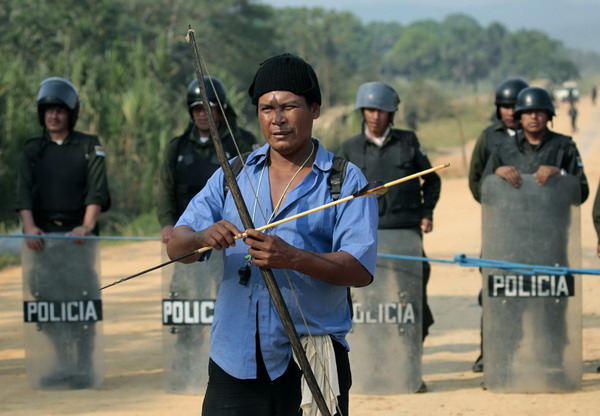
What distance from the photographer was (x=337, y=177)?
3639 mm

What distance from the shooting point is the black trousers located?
11.7 ft

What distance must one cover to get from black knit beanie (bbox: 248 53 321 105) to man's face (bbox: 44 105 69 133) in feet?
13.8

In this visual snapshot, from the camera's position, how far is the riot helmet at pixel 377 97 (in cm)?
766

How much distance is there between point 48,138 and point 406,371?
3030 mm

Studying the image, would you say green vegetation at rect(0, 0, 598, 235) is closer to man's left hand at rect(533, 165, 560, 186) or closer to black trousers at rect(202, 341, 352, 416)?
man's left hand at rect(533, 165, 560, 186)

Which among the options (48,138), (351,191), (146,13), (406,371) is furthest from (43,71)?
(146,13)

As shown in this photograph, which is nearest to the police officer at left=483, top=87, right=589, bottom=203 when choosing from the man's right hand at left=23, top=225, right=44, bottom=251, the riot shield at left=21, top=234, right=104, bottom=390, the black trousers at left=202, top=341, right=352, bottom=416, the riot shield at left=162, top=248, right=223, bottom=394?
the riot shield at left=162, top=248, right=223, bottom=394

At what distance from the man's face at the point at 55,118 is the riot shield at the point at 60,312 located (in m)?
0.81

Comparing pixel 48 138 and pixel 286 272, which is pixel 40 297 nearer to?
pixel 48 138

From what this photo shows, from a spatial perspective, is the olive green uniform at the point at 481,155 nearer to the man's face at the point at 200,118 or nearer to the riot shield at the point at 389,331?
the riot shield at the point at 389,331

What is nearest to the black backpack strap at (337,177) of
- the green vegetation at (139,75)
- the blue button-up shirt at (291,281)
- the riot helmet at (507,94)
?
the blue button-up shirt at (291,281)

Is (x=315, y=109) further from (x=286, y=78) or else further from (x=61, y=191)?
(x=61, y=191)

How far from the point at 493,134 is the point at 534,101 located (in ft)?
2.59

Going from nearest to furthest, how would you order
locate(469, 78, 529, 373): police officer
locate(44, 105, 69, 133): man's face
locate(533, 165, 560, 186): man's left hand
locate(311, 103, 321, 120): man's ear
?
1. locate(311, 103, 321, 120): man's ear
2. locate(533, 165, 560, 186): man's left hand
3. locate(44, 105, 69, 133): man's face
4. locate(469, 78, 529, 373): police officer
